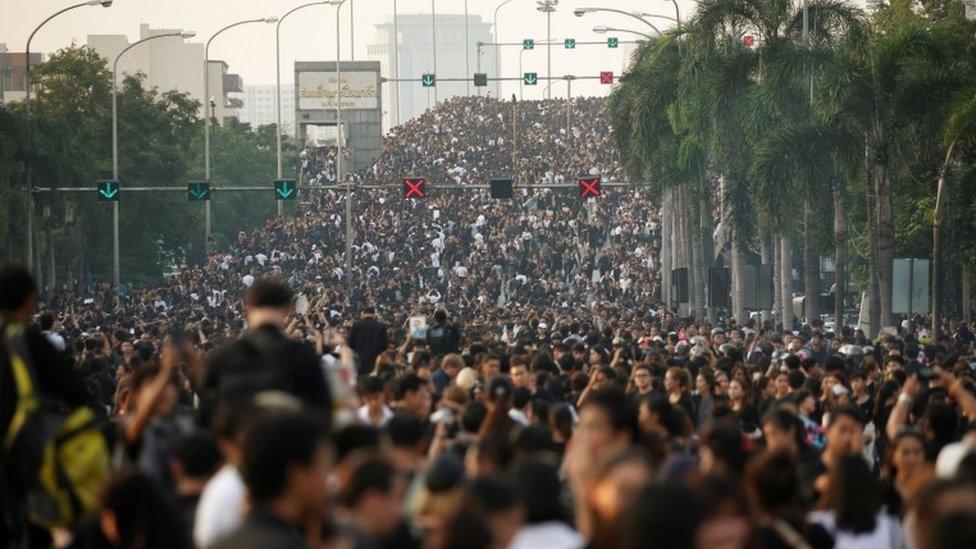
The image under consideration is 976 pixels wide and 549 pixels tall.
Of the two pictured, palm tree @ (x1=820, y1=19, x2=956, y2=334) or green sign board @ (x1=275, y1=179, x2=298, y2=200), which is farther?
green sign board @ (x1=275, y1=179, x2=298, y2=200)

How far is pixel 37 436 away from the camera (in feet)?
36.9

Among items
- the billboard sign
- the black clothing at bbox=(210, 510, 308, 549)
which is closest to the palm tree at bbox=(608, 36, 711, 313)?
the black clothing at bbox=(210, 510, 308, 549)

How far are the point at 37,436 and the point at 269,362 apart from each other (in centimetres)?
120

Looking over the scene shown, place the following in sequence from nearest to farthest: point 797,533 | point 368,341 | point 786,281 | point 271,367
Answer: point 797,533, point 271,367, point 368,341, point 786,281

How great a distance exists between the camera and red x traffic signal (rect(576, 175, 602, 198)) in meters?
66.6

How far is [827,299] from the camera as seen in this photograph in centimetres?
6781

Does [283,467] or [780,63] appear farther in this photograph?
[780,63]

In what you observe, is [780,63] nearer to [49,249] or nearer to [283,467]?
[49,249]

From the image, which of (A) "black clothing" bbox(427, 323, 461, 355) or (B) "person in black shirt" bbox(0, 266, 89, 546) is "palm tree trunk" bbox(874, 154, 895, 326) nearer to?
(A) "black clothing" bbox(427, 323, 461, 355)

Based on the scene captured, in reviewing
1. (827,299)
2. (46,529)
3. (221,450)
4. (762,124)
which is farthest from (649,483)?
(827,299)

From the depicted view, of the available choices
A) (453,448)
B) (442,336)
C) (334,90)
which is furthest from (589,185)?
(334,90)

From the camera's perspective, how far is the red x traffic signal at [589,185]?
2623 inches

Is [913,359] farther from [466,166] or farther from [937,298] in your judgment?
[466,166]

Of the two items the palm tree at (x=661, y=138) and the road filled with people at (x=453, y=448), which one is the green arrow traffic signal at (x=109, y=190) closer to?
the palm tree at (x=661, y=138)
